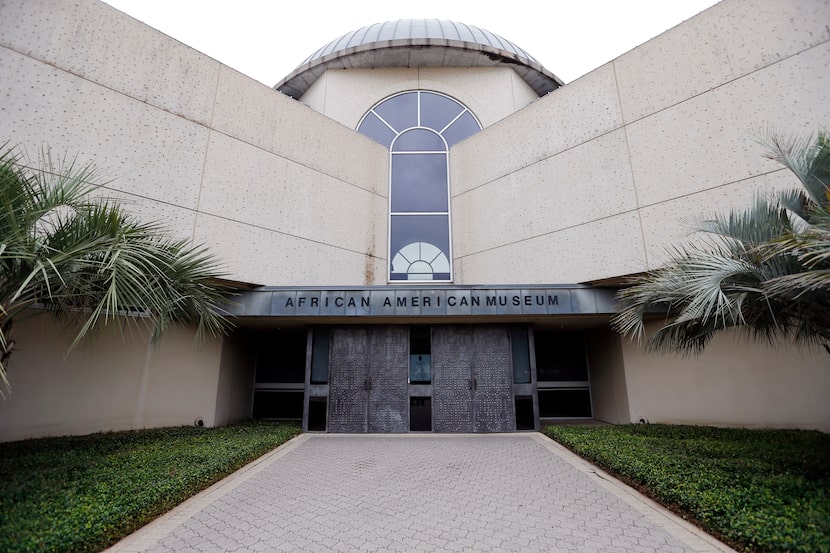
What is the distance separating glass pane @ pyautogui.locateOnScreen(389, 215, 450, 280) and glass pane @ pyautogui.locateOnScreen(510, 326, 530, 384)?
3604 mm

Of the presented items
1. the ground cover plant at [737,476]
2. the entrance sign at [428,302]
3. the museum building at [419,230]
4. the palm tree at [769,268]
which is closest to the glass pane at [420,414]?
the museum building at [419,230]

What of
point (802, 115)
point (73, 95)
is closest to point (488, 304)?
point (802, 115)

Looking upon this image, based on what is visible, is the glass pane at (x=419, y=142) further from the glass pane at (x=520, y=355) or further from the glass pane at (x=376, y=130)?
the glass pane at (x=520, y=355)

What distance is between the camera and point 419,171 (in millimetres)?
14594

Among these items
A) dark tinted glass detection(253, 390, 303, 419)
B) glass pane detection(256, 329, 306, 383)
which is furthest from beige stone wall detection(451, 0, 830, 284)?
dark tinted glass detection(253, 390, 303, 419)

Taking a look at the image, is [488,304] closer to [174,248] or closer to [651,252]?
[651,252]

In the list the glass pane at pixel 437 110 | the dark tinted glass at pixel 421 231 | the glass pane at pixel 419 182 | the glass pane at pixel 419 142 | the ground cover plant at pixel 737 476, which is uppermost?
the glass pane at pixel 437 110

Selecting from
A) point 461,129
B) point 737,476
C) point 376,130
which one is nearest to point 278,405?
point 376,130

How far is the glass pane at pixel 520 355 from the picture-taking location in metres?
10.5

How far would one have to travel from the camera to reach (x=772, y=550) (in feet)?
11.2

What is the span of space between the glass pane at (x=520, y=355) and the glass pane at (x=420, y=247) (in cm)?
360

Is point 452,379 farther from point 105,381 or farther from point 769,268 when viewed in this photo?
point 105,381

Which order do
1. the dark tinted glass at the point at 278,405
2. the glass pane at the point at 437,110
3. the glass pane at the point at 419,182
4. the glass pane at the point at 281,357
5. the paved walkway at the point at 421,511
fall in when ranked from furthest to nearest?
1. the glass pane at the point at 437,110
2. the glass pane at the point at 419,182
3. the glass pane at the point at 281,357
4. the dark tinted glass at the point at 278,405
5. the paved walkway at the point at 421,511

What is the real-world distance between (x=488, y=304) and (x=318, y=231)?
5.93 metres
